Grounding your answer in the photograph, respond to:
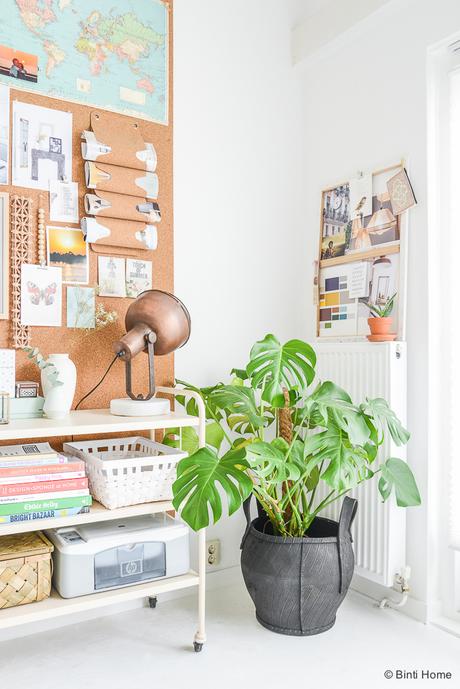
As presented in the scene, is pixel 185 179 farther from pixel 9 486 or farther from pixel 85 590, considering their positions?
pixel 85 590

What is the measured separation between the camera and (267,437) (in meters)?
2.62

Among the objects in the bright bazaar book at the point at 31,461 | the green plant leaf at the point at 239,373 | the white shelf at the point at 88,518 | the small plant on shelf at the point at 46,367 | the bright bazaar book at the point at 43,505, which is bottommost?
the white shelf at the point at 88,518

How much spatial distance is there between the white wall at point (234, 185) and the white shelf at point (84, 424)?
0.50 metres

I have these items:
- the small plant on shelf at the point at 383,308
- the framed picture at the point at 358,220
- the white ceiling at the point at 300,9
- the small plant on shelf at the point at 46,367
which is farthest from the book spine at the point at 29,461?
the white ceiling at the point at 300,9

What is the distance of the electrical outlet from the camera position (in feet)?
8.03

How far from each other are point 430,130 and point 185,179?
37.1 inches

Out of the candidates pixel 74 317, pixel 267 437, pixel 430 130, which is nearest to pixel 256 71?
pixel 430 130

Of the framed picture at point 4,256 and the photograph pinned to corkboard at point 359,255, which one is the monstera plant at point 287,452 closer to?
the photograph pinned to corkboard at point 359,255

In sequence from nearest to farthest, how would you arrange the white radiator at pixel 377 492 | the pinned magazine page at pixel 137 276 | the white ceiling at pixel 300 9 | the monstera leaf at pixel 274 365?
1. the monstera leaf at pixel 274 365
2. the white radiator at pixel 377 492
3. the pinned magazine page at pixel 137 276
4. the white ceiling at pixel 300 9

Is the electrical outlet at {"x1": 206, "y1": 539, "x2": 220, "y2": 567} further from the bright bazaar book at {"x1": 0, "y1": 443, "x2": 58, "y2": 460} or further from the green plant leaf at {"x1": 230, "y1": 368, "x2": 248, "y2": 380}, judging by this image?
the bright bazaar book at {"x1": 0, "y1": 443, "x2": 58, "y2": 460}

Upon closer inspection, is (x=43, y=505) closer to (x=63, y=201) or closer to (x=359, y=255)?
(x=63, y=201)

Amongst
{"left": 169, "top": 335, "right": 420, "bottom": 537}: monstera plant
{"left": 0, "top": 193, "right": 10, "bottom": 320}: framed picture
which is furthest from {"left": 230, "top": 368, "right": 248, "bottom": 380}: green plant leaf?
{"left": 0, "top": 193, "right": 10, "bottom": 320}: framed picture

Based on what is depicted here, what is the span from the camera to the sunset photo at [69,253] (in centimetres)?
209

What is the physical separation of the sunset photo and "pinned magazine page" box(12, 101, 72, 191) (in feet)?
0.54
